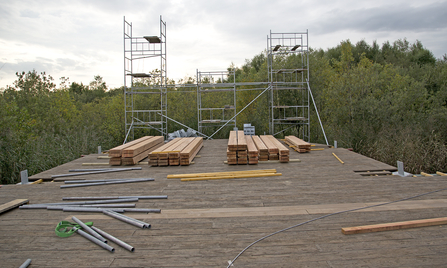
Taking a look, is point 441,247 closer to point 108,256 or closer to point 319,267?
point 319,267

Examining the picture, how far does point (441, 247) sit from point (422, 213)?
973mm

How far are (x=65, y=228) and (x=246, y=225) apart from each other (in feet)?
7.10

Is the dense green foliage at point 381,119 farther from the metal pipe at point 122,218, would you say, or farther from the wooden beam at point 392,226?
the metal pipe at point 122,218

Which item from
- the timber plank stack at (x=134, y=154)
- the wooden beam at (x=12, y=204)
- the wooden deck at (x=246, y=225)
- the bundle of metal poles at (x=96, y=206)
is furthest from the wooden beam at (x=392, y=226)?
the timber plank stack at (x=134, y=154)

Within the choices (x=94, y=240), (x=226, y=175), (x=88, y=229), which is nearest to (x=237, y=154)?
(x=226, y=175)

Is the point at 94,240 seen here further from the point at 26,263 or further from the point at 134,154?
the point at 134,154

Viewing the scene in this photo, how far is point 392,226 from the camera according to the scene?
3174 mm

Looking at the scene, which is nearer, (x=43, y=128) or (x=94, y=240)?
(x=94, y=240)

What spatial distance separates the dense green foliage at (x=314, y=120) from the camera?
28.9ft

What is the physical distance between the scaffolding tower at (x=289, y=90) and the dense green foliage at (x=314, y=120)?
0.37 m

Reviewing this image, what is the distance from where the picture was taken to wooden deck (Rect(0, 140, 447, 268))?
265cm

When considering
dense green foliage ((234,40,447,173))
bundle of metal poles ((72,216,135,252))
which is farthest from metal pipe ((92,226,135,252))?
dense green foliage ((234,40,447,173))

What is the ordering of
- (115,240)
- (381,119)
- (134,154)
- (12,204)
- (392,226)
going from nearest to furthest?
1. (115,240)
2. (392,226)
3. (12,204)
4. (134,154)
5. (381,119)

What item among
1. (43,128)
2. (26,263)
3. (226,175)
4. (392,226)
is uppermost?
(43,128)
